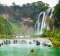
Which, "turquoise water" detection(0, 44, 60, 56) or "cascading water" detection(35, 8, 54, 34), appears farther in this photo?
"cascading water" detection(35, 8, 54, 34)

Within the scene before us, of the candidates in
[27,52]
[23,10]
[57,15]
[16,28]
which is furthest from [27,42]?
[23,10]

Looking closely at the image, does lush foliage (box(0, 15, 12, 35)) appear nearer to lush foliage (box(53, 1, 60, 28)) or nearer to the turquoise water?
lush foliage (box(53, 1, 60, 28))

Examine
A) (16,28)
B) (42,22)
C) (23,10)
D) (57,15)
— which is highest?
(57,15)

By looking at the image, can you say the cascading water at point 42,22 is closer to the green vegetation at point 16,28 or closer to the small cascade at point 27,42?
the green vegetation at point 16,28

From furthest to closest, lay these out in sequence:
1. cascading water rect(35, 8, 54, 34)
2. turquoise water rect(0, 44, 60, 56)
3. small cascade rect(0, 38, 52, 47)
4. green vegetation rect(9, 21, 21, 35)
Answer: green vegetation rect(9, 21, 21, 35), cascading water rect(35, 8, 54, 34), small cascade rect(0, 38, 52, 47), turquoise water rect(0, 44, 60, 56)

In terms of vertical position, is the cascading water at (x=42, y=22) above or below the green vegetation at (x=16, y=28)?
above

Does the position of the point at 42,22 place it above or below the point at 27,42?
above

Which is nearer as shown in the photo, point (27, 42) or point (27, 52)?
point (27, 52)

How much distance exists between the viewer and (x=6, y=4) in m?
41.9

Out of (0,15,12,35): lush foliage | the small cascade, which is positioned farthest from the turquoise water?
(0,15,12,35): lush foliage

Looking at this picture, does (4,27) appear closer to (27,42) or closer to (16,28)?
(16,28)

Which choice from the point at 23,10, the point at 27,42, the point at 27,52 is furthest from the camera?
the point at 23,10

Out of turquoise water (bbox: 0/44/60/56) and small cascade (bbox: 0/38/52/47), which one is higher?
turquoise water (bbox: 0/44/60/56)

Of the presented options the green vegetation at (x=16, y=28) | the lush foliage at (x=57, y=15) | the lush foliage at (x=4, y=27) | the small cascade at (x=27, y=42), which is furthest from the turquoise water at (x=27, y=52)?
the green vegetation at (x=16, y=28)
